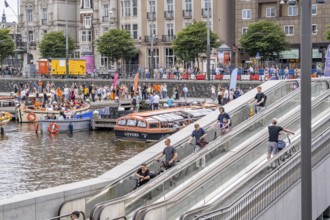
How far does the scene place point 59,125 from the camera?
167ft

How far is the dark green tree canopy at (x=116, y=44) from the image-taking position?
8869 cm

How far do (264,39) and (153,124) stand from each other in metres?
35.0

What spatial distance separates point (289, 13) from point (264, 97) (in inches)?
2376

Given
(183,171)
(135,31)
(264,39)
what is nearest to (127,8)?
(135,31)

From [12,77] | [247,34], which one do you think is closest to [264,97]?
[247,34]

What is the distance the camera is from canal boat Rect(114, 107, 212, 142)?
44219 millimetres

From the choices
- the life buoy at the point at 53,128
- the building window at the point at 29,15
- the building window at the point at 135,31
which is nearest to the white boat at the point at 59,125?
the life buoy at the point at 53,128

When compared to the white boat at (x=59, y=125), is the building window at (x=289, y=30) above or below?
above

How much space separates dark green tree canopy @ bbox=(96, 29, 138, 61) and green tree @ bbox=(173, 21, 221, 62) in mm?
10034

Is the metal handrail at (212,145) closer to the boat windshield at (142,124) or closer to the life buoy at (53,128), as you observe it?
the boat windshield at (142,124)

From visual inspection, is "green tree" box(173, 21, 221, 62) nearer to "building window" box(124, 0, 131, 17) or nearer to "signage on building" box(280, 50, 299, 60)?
"signage on building" box(280, 50, 299, 60)

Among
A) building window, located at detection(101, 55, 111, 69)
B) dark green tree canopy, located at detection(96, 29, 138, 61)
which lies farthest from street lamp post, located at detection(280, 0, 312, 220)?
building window, located at detection(101, 55, 111, 69)

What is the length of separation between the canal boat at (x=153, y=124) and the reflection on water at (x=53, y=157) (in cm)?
71

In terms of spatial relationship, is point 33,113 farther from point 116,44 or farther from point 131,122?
point 116,44
